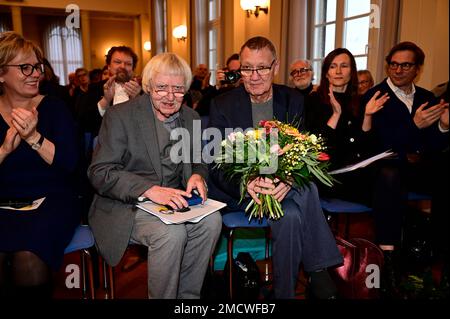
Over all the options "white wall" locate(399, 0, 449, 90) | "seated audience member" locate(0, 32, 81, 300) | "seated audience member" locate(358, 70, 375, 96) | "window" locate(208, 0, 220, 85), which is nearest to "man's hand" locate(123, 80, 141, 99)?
"seated audience member" locate(0, 32, 81, 300)

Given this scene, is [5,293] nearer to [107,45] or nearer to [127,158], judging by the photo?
[127,158]

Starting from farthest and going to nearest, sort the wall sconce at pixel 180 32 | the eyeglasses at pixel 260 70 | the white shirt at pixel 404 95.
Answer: the wall sconce at pixel 180 32 < the white shirt at pixel 404 95 < the eyeglasses at pixel 260 70

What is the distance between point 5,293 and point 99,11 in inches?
505

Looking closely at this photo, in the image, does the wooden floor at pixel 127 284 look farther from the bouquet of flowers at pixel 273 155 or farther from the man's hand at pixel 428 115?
the man's hand at pixel 428 115

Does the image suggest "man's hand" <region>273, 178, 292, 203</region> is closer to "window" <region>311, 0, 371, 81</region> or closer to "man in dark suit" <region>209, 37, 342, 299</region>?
"man in dark suit" <region>209, 37, 342, 299</region>

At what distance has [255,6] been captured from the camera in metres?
6.25

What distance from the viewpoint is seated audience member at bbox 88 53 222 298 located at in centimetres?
187

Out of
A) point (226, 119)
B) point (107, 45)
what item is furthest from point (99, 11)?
point (226, 119)

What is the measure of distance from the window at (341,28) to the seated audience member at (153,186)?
3139mm

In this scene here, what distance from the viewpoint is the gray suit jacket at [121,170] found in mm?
1936

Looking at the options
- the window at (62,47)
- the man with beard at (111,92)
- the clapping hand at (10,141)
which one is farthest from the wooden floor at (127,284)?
the window at (62,47)

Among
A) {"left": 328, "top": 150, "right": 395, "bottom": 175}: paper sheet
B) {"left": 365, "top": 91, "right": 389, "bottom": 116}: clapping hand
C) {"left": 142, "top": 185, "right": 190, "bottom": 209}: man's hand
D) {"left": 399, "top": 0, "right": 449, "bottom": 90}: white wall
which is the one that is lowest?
{"left": 142, "top": 185, "right": 190, "bottom": 209}: man's hand

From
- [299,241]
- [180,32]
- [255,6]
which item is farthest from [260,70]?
[180,32]

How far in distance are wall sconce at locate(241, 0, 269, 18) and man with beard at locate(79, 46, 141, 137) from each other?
11.3 ft
